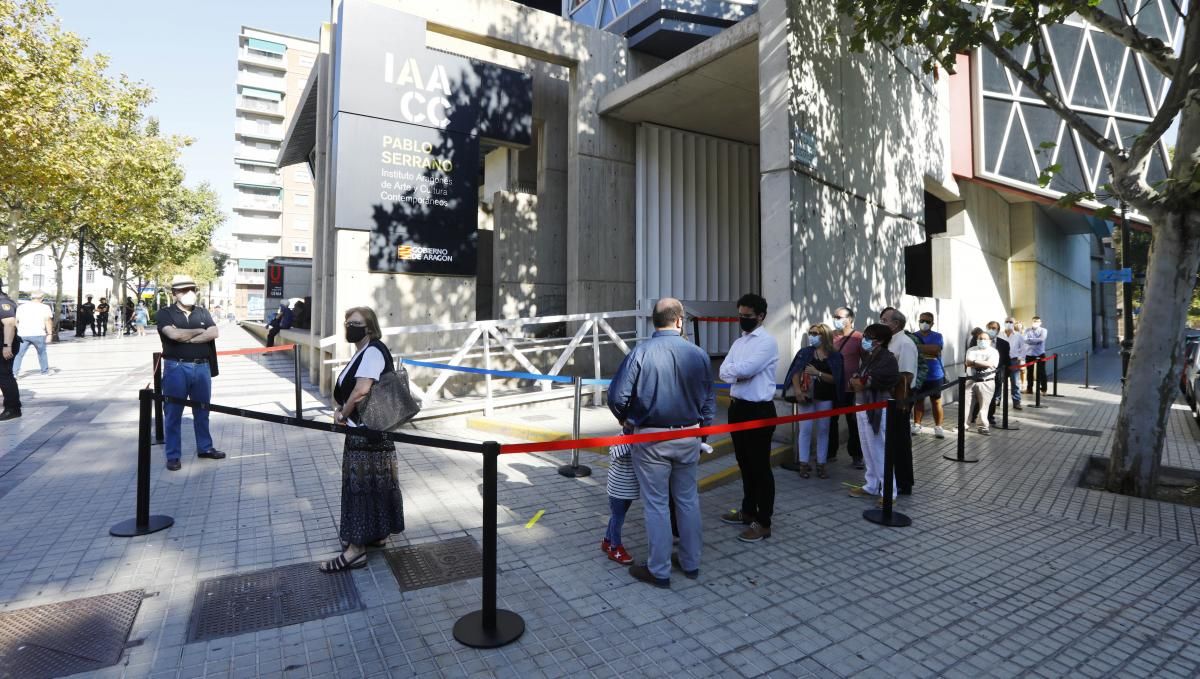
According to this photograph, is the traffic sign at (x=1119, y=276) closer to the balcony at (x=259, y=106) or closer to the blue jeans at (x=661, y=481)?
the blue jeans at (x=661, y=481)

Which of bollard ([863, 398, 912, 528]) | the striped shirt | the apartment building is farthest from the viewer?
the apartment building

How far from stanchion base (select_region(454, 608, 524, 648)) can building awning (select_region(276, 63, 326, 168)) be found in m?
11.4

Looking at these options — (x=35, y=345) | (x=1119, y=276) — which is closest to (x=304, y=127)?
(x=35, y=345)

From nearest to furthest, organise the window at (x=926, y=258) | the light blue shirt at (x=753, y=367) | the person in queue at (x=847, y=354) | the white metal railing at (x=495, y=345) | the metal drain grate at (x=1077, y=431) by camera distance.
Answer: the light blue shirt at (x=753, y=367) → the person in queue at (x=847, y=354) → the white metal railing at (x=495, y=345) → the metal drain grate at (x=1077, y=431) → the window at (x=926, y=258)

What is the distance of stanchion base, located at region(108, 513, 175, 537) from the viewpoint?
416cm

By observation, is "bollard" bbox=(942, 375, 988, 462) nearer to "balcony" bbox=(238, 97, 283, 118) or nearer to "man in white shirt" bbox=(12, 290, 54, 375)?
"man in white shirt" bbox=(12, 290, 54, 375)

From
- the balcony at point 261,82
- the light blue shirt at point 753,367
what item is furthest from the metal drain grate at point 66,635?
the balcony at point 261,82

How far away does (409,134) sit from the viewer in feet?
30.8

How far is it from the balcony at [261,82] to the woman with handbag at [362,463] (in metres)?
78.0

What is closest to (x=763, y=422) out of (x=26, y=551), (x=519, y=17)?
(x=26, y=551)

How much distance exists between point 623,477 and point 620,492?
0.10 meters

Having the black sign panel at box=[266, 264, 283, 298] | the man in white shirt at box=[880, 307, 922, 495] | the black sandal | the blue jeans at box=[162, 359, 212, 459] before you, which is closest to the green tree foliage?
the man in white shirt at box=[880, 307, 922, 495]

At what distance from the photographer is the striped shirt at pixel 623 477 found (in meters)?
3.80

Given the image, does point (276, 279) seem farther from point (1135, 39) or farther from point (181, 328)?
point (1135, 39)
